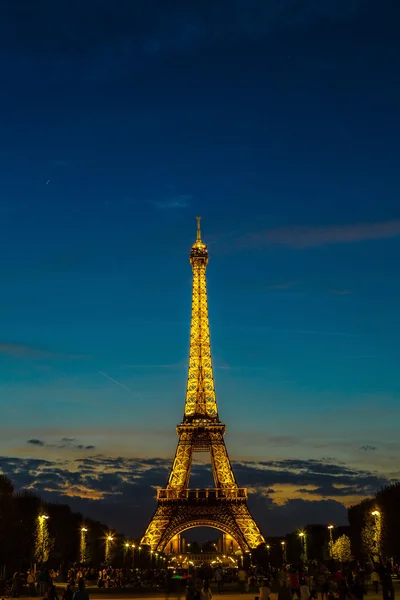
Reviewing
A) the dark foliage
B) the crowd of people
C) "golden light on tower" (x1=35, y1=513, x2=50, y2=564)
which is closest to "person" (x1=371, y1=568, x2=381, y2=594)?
the crowd of people

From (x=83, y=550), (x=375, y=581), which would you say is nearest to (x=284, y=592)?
(x=375, y=581)

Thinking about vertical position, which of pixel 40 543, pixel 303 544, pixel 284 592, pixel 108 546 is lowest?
pixel 284 592

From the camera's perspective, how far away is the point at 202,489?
12356 cm

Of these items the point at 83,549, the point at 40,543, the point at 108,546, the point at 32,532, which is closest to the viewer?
the point at 40,543

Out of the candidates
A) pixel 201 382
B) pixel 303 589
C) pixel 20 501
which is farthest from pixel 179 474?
pixel 303 589

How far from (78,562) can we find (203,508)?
865 inches

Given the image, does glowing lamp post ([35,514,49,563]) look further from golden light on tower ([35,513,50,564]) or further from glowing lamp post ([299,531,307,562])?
glowing lamp post ([299,531,307,562])

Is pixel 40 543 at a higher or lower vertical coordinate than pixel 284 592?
higher

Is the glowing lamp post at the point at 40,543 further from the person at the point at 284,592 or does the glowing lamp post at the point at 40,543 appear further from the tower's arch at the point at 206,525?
the person at the point at 284,592

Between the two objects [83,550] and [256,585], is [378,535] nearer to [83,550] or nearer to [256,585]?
[256,585]

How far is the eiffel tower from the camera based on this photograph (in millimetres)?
120750

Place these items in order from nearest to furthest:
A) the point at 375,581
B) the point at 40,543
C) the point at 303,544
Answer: the point at 375,581, the point at 40,543, the point at 303,544

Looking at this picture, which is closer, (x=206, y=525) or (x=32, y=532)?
(x=32, y=532)

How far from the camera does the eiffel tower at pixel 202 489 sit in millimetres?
120750
